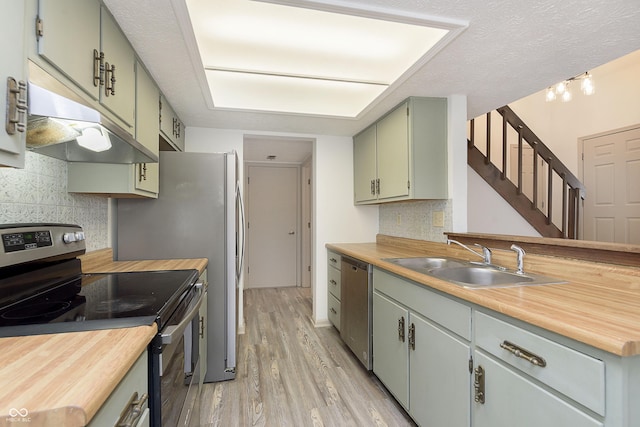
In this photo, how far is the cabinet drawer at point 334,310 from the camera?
293 cm

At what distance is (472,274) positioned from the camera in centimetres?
189

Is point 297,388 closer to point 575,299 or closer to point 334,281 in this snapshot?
point 334,281

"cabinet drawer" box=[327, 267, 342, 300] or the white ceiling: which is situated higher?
the white ceiling

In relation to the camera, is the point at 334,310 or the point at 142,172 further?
the point at 334,310

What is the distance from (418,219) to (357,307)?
0.96 m

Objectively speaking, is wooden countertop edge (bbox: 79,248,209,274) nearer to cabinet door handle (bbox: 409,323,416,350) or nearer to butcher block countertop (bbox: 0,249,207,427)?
butcher block countertop (bbox: 0,249,207,427)

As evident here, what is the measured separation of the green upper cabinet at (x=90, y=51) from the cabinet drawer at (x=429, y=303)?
5.52 ft

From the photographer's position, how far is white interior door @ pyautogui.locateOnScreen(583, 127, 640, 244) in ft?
11.3

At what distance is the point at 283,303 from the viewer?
4062mm

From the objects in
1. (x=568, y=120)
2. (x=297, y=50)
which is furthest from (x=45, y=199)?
(x=568, y=120)

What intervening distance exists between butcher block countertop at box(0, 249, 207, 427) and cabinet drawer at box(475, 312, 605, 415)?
3.78ft

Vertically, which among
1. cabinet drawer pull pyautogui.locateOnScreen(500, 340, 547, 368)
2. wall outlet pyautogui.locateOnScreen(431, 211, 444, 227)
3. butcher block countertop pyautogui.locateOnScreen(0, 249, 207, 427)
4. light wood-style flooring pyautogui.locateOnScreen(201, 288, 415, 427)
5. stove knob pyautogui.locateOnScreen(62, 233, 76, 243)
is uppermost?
wall outlet pyautogui.locateOnScreen(431, 211, 444, 227)

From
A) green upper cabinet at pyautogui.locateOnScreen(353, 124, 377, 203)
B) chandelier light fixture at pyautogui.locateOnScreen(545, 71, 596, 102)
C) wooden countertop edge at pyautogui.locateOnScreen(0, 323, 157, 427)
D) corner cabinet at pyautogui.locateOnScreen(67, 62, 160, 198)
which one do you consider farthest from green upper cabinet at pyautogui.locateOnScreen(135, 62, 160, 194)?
chandelier light fixture at pyautogui.locateOnScreen(545, 71, 596, 102)

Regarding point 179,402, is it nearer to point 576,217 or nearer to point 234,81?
point 234,81
